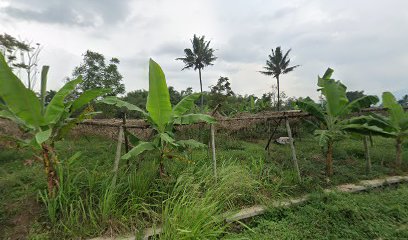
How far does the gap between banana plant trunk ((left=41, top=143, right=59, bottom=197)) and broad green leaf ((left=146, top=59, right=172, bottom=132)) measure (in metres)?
1.68

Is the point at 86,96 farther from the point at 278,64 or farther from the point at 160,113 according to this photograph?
the point at 278,64

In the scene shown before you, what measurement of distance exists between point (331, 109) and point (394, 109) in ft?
8.17

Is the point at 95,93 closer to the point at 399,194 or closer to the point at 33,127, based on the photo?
the point at 33,127

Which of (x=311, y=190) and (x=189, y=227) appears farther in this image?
(x=311, y=190)

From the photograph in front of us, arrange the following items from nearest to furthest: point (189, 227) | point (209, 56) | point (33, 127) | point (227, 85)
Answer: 1. point (189, 227)
2. point (33, 127)
3. point (227, 85)
4. point (209, 56)

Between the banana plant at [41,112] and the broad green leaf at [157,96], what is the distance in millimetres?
869

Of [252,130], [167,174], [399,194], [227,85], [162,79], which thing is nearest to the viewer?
[162,79]

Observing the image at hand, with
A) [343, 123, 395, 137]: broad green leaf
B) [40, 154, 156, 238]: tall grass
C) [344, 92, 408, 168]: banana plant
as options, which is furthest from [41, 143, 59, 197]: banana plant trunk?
[344, 92, 408, 168]: banana plant

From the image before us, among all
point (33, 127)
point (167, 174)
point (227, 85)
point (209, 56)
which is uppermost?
point (209, 56)

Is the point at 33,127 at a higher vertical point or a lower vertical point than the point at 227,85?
lower

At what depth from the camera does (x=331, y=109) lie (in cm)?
644

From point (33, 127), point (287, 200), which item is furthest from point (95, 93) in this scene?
point (287, 200)

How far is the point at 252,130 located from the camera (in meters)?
12.8

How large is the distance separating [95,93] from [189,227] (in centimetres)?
273
